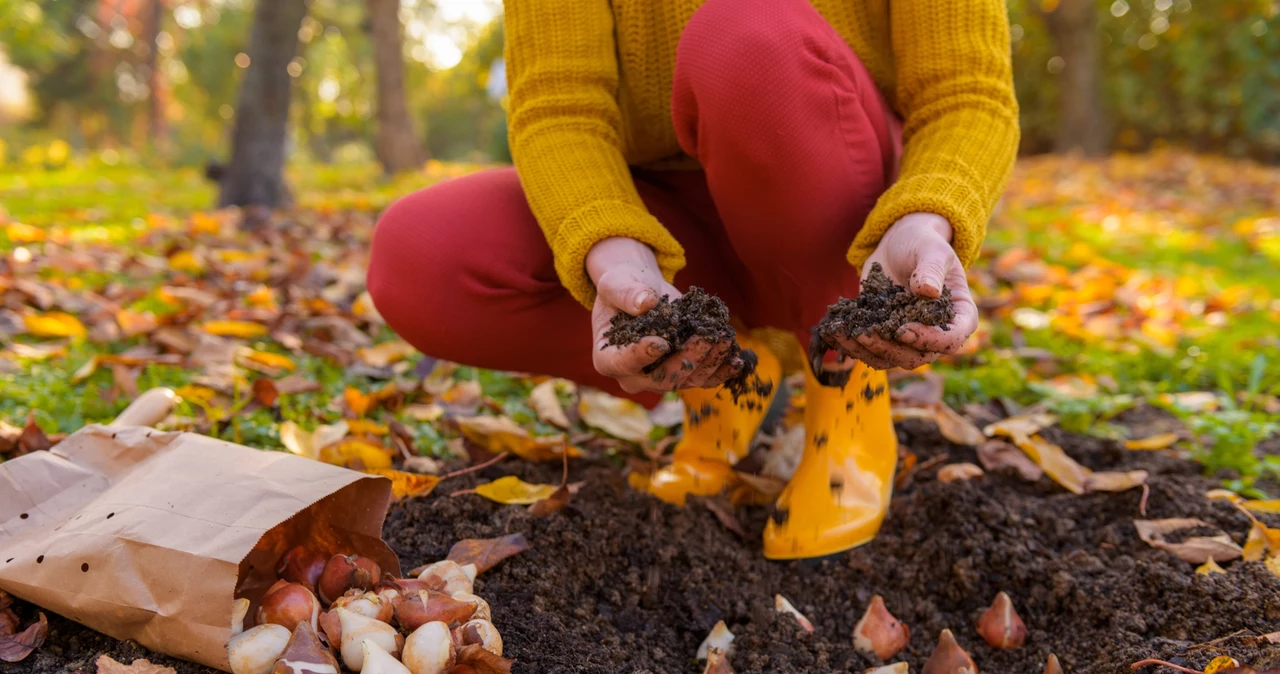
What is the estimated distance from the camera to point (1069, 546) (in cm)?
138

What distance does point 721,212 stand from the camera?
139cm

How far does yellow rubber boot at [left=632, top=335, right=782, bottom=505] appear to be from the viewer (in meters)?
1.50

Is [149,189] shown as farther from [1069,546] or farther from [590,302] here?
[1069,546]

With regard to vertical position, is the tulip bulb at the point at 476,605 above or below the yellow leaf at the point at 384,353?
above

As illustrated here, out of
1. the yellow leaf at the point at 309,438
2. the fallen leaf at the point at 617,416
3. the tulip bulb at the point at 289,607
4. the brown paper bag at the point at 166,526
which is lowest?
the fallen leaf at the point at 617,416

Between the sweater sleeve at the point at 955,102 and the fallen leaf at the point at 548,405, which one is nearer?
the sweater sleeve at the point at 955,102

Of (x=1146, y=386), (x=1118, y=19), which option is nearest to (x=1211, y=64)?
(x=1118, y=19)

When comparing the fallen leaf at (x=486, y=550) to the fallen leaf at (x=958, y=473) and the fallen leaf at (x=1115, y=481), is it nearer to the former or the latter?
the fallen leaf at (x=958, y=473)

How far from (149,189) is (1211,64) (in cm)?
774

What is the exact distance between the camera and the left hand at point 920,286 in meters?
0.98

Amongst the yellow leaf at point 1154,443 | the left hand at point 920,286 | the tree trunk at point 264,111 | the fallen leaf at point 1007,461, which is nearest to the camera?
the left hand at point 920,286

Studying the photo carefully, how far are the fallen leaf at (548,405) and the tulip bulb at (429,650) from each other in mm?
900

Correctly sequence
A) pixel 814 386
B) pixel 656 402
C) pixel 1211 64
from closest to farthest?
pixel 814 386 → pixel 656 402 → pixel 1211 64

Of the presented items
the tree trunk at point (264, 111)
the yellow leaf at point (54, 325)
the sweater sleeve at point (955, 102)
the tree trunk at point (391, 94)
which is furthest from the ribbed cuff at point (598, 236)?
the tree trunk at point (391, 94)
